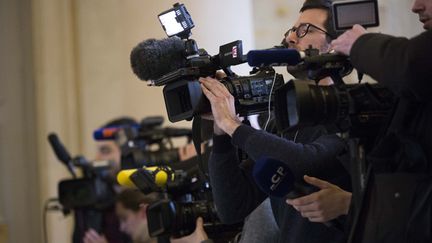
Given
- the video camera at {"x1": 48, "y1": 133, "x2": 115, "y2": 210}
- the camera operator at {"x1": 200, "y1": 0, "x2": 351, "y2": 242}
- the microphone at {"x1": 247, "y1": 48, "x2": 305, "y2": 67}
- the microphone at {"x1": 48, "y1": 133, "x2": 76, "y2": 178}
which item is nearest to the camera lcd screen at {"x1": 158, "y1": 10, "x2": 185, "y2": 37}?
the camera operator at {"x1": 200, "y1": 0, "x2": 351, "y2": 242}

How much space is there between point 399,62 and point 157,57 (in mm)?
671

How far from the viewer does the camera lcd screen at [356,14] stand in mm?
1210

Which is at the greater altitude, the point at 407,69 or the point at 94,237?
the point at 407,69

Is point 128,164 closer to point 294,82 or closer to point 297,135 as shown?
point 297,135

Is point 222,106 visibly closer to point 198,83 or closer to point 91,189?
point 198,83

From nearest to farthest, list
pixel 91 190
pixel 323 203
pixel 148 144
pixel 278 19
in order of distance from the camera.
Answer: pixel 323 203
pixel 148 144
pixel 278 19
pixel 91 190

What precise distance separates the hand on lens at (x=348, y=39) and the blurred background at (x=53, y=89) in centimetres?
255

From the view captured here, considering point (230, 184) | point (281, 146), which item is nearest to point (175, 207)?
point (230, 184)

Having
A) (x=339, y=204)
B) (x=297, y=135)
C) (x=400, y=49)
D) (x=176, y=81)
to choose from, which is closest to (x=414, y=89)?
(x=400, y=49)

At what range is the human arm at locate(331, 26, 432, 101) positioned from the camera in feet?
3.22

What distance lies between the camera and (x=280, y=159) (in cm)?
133

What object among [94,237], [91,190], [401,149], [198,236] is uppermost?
[401,149]

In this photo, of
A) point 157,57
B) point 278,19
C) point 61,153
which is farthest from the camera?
point 61,153

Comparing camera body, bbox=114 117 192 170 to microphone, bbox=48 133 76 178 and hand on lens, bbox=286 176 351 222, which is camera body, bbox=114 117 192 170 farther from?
hand on lens, bbox=286 176 351 222
